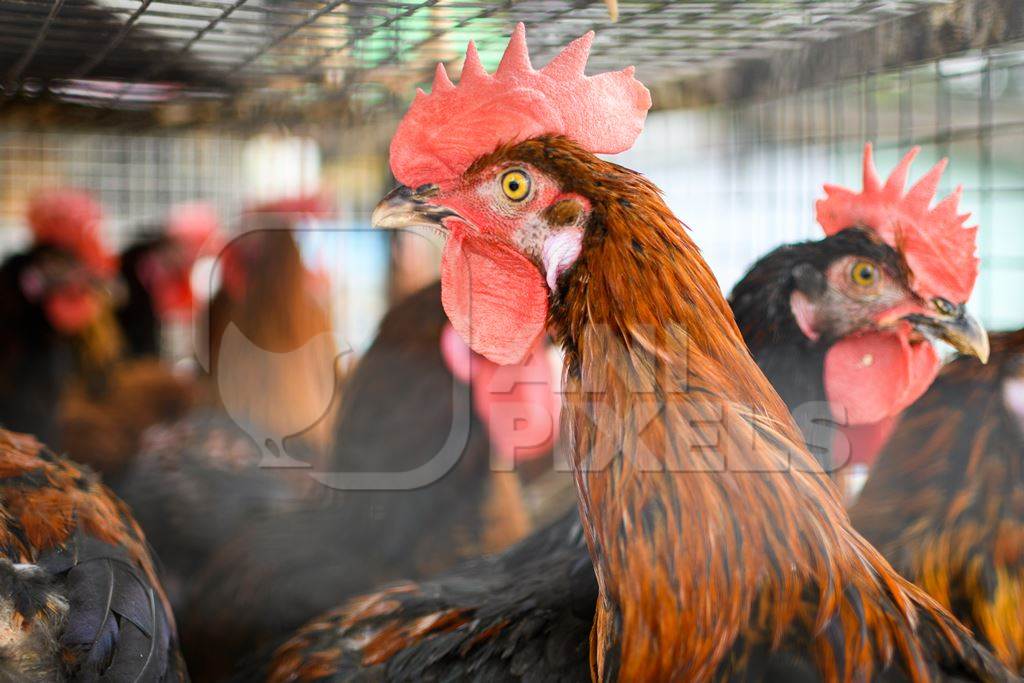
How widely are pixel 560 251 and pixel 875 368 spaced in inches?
31.5

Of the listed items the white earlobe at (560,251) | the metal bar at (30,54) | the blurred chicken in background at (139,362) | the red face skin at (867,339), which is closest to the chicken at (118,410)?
the blurred chicken in background at (139,362)

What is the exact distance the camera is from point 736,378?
1.12 meters

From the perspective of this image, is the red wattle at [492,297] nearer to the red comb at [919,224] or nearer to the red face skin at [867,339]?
the red face skin at [867,339]

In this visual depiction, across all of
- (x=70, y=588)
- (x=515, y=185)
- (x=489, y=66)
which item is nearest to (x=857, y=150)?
(x=489, y=66)

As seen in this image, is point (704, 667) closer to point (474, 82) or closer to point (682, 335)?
point (682, 335)

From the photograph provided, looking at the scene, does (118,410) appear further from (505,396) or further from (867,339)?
(867,339)

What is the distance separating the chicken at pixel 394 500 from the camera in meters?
1.88

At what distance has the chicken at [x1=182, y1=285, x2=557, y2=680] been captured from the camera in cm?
188

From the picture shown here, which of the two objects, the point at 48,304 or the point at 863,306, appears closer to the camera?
the point at 863,306

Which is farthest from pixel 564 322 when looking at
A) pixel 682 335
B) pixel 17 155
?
pixel 17 155

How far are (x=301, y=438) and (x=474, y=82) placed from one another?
1.76 meters

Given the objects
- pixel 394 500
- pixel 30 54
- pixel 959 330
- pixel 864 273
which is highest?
pixel 30 54

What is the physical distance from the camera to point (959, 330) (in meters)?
1.49

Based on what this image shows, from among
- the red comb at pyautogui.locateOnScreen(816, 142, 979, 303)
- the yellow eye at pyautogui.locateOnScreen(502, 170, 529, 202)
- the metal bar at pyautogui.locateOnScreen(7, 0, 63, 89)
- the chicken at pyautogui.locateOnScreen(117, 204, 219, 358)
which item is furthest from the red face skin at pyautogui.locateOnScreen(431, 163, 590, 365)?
the chicken at pyautogui.locateOnScreen(117, 204, 219, 358)
